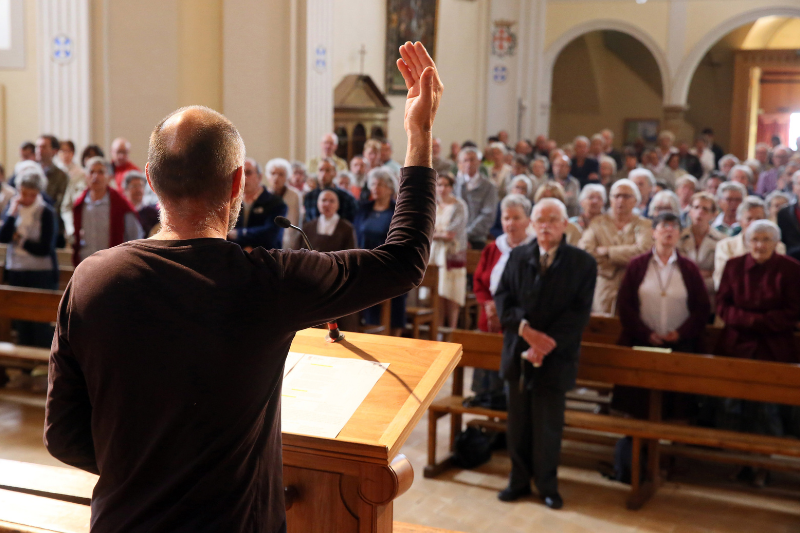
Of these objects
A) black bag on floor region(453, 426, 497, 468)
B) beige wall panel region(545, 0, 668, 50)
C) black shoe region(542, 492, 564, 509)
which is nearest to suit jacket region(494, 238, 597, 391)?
black shoe region(542, 492, 564, 509)

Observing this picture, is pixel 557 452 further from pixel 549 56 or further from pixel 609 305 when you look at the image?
pixel 549 56

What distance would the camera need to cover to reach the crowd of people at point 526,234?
483cm

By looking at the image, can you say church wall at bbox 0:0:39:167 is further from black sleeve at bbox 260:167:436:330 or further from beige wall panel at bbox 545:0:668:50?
black sleeve at bbox 260:167:436:330

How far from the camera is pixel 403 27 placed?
15.3 metres

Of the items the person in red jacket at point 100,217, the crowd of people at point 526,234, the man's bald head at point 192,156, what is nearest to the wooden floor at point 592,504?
the crowd of people at point 526,234

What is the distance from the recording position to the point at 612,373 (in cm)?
461

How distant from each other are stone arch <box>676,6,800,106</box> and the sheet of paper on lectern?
57.5ft

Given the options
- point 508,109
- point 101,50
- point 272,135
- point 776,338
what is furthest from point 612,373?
point 508,109

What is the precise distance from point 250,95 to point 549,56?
10.3 m

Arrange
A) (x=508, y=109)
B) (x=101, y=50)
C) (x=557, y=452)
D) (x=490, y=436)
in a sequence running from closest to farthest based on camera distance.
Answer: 1. (x=557, y=452)
2. (x=490, y=436)
3. (x=101, y=50)
4. (x=508, y=109)

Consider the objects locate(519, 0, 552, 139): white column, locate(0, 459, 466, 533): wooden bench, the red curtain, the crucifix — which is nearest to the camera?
locate(0, 459, 466, 533): wooden bench

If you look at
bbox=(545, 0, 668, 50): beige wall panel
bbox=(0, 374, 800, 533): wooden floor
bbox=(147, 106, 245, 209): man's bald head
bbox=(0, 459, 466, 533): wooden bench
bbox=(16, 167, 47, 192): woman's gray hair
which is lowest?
bbox=(0, 374, 800, 533): wooden floor

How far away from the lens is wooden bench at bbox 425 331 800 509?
14.1 feet

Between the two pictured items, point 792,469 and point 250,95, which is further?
point 250,95
